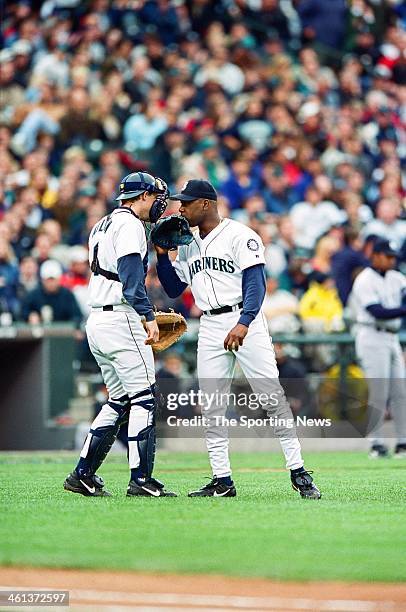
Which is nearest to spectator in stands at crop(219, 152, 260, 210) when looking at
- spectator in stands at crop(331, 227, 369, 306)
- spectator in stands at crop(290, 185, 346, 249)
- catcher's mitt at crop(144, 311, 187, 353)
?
spectator in stands at crop(290, 185, 346, 249)

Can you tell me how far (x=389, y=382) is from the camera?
12.0m

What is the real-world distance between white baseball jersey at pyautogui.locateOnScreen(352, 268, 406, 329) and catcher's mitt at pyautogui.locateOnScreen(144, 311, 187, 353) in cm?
354

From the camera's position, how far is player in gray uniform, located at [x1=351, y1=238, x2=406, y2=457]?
1166 centimetres

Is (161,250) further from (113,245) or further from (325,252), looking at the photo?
(325,252)

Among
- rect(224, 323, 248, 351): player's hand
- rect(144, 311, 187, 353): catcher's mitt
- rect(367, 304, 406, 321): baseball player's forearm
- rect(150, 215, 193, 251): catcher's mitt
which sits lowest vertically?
rect(367, 304, 406, 321): baseball player's forearm

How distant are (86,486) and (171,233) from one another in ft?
5.55

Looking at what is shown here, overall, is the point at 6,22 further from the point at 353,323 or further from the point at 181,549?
the point at 181,549

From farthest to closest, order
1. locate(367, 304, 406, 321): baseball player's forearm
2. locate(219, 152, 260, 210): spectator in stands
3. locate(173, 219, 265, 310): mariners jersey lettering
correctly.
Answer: locate(219, 152, 260, 210): spectator in stands, locate(367, 304, 406, 321): baseball player's forearm, locate(173, 219, 265, 310): mariners jersey lettering

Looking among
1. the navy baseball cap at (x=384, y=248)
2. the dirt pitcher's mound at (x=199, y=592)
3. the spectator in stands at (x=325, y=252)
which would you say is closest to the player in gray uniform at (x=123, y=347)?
the dirt pitcher's mound at (x=199, y=592)

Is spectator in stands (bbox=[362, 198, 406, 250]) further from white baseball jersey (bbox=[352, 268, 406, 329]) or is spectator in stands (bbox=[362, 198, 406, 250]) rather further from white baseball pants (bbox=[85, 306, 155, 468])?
white baseball pants (bbox=[85, 306, 155, 468])

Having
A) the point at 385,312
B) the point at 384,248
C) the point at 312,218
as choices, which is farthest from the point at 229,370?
the point at 312,218

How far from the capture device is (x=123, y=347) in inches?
311

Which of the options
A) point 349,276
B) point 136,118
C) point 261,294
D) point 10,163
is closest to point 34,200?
point 10,163

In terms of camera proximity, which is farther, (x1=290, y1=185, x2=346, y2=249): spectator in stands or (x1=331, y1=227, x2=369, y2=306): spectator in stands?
(x1=290, y1=185, x2=346, y2=249): spectator in stands
